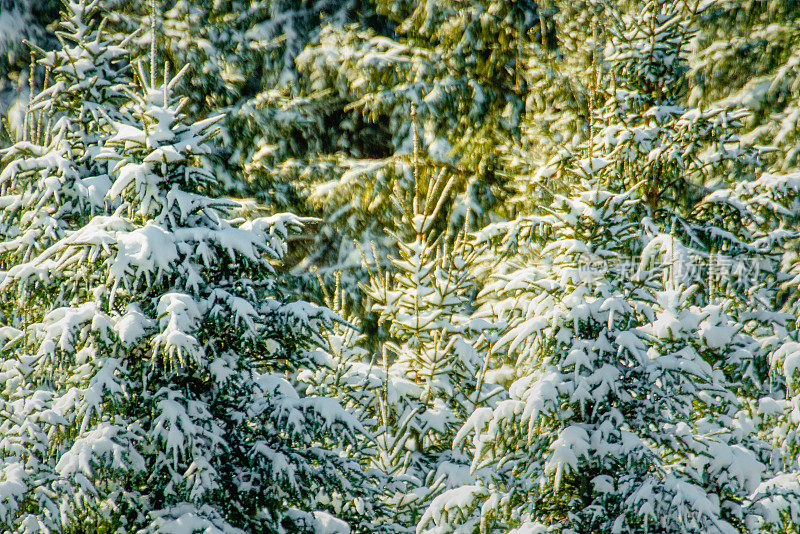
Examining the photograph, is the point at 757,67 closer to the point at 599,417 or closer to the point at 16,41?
the point at 599,417

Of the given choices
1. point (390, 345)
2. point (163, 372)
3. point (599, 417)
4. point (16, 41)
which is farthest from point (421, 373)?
point (16, 41)

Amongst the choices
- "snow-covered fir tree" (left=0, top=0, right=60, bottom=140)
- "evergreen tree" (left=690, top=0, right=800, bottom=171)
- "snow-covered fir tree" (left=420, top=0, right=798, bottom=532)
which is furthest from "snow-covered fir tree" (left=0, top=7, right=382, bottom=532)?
"snow-covered fir tree" (left=0, top=0, right=60, bottom=140)

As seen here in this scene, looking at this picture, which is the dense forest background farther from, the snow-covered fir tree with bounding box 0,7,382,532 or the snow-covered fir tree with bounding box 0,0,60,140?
the snow-covered fir tree with bounding box 0,0,60,140

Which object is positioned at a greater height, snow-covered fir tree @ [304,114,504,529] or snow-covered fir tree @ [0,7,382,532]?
snow-covered fir tree @ [0,7,382,532]

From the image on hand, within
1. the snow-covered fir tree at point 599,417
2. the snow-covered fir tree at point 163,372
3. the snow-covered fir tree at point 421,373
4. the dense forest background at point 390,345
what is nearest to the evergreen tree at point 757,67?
the dense forest background at point 390,345

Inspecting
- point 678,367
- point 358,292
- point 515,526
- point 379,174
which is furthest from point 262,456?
point 358,292

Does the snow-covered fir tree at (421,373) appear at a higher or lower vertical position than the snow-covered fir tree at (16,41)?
lower

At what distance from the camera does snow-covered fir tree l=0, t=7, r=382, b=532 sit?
297 centimetres

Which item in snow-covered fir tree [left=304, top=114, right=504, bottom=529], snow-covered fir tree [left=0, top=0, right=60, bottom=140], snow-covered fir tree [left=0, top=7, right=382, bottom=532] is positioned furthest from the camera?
snow-covered fir tree [left=0, top=0, right=60, bottom=140]

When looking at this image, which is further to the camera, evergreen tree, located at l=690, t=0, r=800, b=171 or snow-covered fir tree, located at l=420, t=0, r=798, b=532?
evergreen tree, located at l=690, t=0, r=800, b=171

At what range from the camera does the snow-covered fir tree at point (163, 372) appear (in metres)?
2.97

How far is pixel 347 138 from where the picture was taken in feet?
49.9

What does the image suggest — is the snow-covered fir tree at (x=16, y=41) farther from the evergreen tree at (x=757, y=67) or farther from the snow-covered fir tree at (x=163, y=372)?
the evergreen tree at (x=757, y=67)

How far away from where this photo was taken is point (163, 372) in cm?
334
